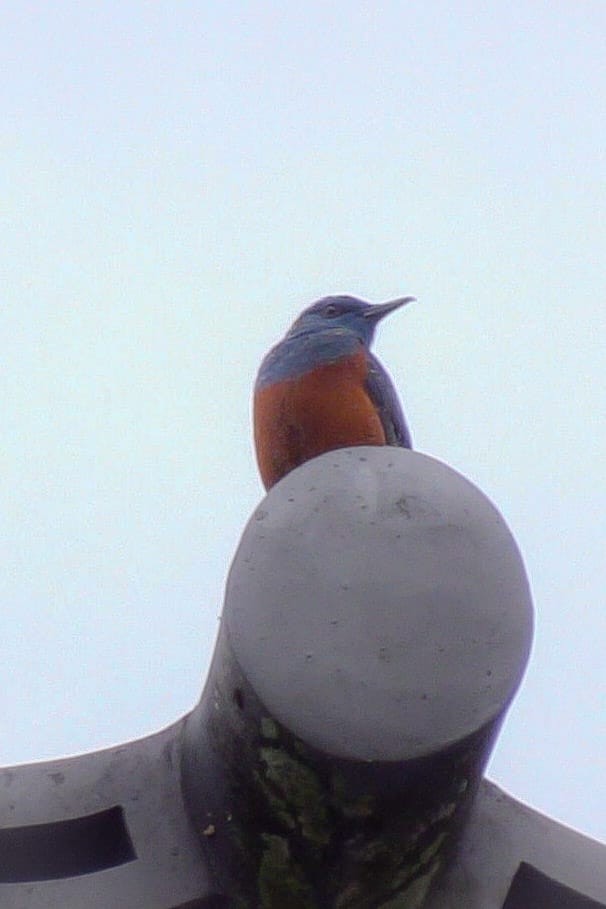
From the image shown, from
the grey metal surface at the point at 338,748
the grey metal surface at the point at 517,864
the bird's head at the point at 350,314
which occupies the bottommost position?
the grey metal surface at the point at 517,864

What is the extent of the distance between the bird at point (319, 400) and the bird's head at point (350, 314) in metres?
0.03

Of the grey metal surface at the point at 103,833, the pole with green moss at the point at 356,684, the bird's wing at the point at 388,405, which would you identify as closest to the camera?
the pole with green moss at the point at 356,684

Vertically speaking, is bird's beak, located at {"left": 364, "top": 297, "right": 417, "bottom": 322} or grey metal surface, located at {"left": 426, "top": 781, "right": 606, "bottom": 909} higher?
bird's beak, located at {"left": 364, "top": 297, "right": 417, "bottom": 322}

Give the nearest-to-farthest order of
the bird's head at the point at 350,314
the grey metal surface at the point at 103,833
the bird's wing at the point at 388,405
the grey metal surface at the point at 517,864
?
1. the grey metal surface at the point at 103,833
2. the grey metal surface at the point at 517,864
3. the bird's wing at the point at 388,405
4. the bird's head at the point at 350,314

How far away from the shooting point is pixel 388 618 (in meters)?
1.93

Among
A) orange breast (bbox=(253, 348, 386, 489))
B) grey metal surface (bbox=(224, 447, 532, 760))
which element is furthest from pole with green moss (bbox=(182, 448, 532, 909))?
orange breast (bbox=(253, 348, 386, 489))

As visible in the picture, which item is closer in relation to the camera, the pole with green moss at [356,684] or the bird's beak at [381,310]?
the pole with green moss at [356,684]

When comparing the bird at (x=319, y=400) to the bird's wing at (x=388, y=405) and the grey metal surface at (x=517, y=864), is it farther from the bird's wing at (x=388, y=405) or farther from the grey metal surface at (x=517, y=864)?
the grey metal surface at (x=517, y=864)

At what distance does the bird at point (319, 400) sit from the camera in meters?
5.98

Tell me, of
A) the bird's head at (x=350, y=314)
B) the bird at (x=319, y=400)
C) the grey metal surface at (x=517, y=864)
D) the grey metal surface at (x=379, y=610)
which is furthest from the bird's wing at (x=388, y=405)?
the grey metal surface at (x=379, y=610)

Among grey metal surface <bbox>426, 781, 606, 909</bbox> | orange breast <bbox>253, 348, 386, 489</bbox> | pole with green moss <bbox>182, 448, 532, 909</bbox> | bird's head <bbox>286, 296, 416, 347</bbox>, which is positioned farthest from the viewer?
bird's head <bbox>286, 296, 416, 347</bbox>

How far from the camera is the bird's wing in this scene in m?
6.41

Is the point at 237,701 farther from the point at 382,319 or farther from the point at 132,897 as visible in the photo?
the point at 382,319

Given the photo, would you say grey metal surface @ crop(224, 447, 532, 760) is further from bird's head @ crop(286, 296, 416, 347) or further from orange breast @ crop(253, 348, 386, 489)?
bird's head @ crop(286, 296, 416, 347)
